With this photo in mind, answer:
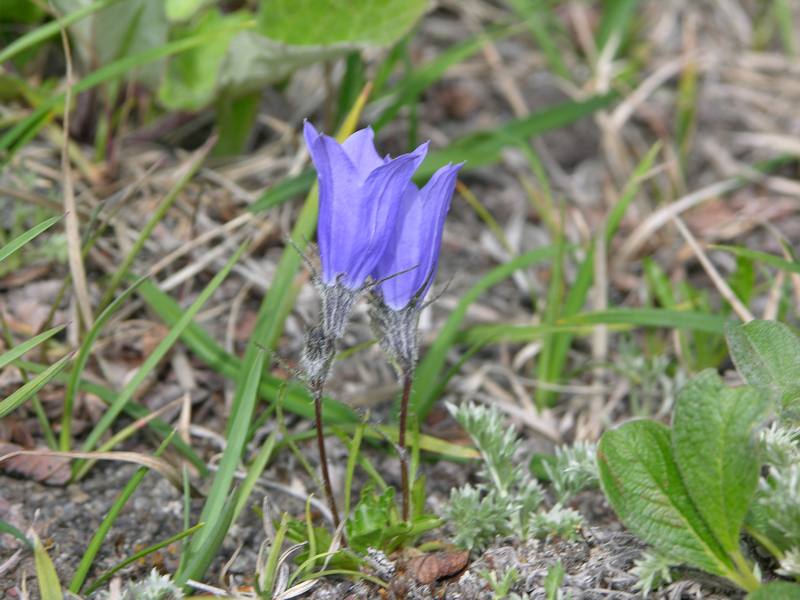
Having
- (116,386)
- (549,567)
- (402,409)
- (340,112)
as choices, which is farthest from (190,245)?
(549,567)

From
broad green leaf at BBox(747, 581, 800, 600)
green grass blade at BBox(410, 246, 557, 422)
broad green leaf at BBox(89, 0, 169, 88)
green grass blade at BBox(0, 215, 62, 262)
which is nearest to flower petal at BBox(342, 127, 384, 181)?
green grass blade at BBox(0, 215, 62, 262)

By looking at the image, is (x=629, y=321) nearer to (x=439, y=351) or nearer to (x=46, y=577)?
(x=439, y=351)

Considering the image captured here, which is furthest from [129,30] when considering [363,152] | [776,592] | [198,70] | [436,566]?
[776,592]

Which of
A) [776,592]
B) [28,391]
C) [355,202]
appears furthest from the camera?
[28,391]

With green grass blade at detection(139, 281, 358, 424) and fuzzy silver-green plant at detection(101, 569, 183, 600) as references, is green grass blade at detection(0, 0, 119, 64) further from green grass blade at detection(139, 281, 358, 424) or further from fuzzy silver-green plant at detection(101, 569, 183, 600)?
fuzzy silver-green plant at detection(101, 569, 183, 600)

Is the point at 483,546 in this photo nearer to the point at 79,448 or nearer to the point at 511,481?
the point at 511,481

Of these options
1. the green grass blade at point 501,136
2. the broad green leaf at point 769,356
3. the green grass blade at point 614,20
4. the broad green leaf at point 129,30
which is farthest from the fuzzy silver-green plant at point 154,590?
the green grass blade at point 614,20
